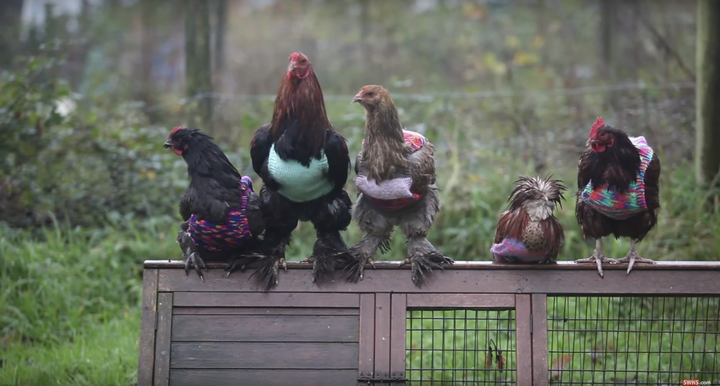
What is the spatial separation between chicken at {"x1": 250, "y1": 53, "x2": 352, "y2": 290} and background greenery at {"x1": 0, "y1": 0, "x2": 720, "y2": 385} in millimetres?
1410

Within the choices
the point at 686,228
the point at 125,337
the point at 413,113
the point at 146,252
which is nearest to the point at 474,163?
the point at 413,113

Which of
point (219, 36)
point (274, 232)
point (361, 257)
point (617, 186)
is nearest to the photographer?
point (617, 186)

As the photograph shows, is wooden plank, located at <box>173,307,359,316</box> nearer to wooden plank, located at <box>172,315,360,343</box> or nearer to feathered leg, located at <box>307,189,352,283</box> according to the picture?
wooden plank, located at <box>172,315,360,343</box>

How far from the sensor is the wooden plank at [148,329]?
338cm

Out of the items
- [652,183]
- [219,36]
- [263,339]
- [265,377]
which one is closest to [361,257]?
[263,339]

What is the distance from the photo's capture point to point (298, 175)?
132 inches

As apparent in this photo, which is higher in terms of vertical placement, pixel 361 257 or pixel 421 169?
pixel 421 169

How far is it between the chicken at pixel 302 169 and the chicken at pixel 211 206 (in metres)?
0.12

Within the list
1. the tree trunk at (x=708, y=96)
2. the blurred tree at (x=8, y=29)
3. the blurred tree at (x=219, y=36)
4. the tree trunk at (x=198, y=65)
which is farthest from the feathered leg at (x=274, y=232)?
the blurred tree at (x=8, y=29)

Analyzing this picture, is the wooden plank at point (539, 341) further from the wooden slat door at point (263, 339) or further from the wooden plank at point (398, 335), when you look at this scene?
the wooden slat door at point (263, 339)

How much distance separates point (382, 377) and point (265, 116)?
15.0 ft

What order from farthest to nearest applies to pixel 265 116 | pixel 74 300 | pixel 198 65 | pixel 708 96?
pixel 265 116
pixel 198 65
pixel 708 96
pixel 74 300

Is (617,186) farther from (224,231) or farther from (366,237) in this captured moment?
(224,231)

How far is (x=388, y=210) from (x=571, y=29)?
6.72 m
